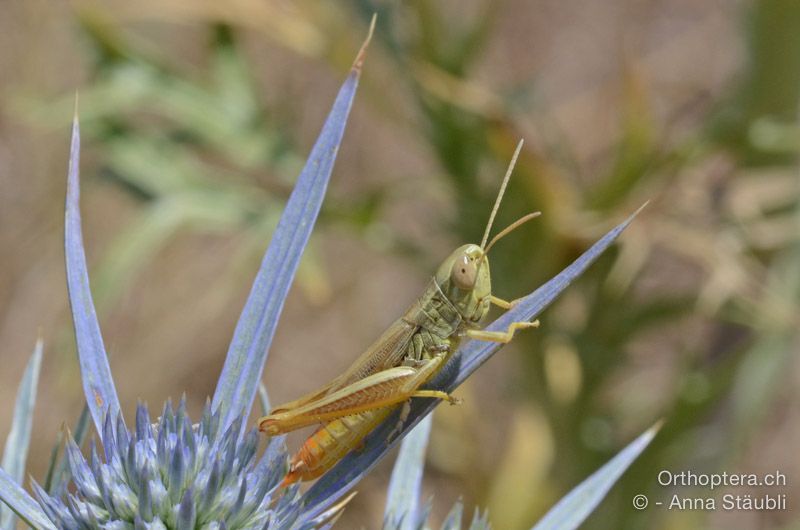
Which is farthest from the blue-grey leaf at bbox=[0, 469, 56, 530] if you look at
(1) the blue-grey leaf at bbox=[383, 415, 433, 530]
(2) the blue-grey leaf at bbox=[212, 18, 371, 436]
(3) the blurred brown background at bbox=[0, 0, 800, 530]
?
(3) the blurred brown background at bbox=[0, 0, 800, 530]

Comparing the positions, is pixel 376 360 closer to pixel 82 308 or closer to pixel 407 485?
pixel 407 485

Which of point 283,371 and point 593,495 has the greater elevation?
point 283,371

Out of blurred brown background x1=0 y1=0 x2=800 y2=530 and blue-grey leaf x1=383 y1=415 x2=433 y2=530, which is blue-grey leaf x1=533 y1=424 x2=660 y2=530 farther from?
blurred brown background x1=0 y1=0 x2=800 y2=530

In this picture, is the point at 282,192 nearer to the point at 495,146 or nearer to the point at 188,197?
the point at 188,197

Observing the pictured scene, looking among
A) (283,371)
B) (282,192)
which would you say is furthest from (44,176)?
(282,192)

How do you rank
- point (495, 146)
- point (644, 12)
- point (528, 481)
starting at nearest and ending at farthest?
1. point (495, 146)
2. point (528, 481)
3. point (644, 12)

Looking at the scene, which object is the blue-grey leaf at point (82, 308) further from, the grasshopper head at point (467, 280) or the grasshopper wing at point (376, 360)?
the grasshopper head at point (467, 280)

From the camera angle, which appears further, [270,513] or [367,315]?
[367,315]

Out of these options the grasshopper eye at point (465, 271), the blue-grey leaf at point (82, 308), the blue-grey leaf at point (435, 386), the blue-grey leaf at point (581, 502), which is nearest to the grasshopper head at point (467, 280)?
the grasshopper eye at point (465, 271)
